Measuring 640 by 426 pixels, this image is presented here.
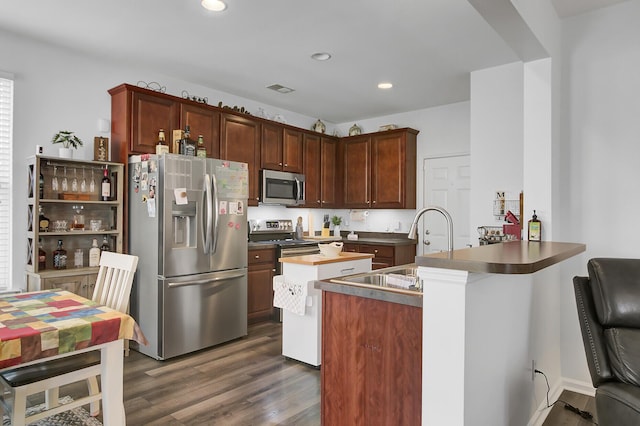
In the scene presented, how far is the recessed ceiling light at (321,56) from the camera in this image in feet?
12.0

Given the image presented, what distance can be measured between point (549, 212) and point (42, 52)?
4436mm

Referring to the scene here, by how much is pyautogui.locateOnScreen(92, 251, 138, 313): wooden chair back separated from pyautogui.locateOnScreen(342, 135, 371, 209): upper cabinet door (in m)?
3.85

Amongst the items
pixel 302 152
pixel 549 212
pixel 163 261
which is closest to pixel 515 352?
pixel 549 212

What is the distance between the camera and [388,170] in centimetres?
560

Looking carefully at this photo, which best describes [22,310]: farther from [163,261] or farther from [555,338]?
[555,338]

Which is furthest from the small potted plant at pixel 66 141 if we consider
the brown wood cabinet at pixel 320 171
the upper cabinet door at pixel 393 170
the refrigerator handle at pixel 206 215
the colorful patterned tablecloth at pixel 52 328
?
the upper cabinet door at pixel 393 170

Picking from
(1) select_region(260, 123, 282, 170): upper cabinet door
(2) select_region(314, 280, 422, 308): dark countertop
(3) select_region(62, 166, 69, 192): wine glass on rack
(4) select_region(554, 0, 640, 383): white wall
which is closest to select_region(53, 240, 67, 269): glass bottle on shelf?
(3) select_region(62, 166, 69, 192): wine glass on rack

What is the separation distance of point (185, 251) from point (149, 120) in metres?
1.38

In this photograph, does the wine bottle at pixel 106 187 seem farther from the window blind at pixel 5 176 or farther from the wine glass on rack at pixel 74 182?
the window blind at pixel 5 176

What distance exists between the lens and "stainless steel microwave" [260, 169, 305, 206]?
198 inches

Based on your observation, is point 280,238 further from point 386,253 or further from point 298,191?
point 386,253

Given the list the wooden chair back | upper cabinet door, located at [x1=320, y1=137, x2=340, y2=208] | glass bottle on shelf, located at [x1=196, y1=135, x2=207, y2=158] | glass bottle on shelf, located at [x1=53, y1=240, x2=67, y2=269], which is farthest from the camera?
upper cabinet door, located at [x1=320, y1=137, x2=340, y2=208]

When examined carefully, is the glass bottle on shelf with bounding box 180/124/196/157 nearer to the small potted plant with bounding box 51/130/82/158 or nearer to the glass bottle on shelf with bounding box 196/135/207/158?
the glass bottle on shelf with bounding box 196/135/207/158

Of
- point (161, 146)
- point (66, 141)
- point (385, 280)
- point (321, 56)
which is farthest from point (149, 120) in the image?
point (385, 280)
